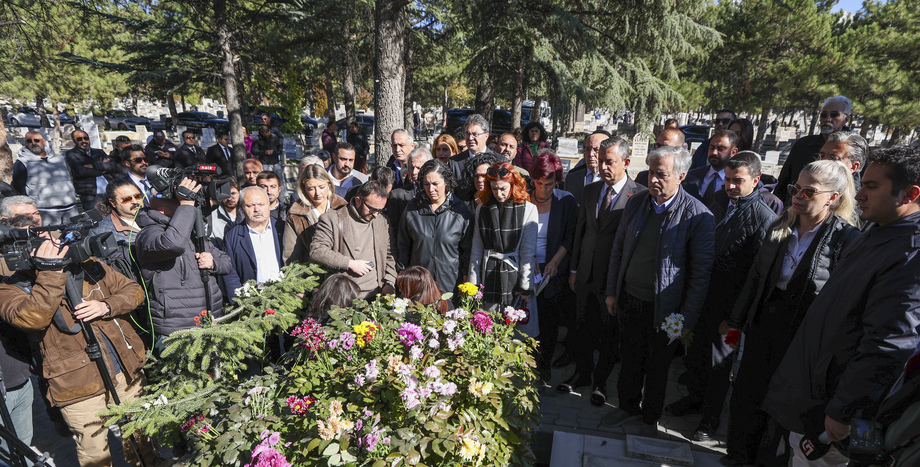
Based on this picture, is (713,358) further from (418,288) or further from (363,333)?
(363,333)

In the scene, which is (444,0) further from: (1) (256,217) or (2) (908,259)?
(2) (908,259)

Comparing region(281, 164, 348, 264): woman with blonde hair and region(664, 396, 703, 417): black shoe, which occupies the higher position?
region(281, 164, 348, 264): woman with blonde hair

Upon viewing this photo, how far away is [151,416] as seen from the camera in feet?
7.49

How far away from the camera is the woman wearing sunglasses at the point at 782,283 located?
2.45m

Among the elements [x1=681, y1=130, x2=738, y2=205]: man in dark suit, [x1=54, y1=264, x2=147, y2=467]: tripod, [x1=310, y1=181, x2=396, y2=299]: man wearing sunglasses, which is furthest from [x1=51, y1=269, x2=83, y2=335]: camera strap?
[x1=681, y1=130, x2=738, y2=205]: man in dark suit

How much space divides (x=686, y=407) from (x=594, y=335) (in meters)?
0.90

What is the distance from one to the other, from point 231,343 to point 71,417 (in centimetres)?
137

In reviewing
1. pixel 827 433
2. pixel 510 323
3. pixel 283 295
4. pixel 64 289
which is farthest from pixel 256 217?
pixel 827 433

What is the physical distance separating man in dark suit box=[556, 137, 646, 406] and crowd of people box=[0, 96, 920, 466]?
0.02m

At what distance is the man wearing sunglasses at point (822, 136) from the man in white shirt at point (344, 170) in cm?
472

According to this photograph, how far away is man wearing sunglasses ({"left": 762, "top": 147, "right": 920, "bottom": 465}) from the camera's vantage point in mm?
1779

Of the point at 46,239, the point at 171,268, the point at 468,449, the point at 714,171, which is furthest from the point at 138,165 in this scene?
the point at 714,171

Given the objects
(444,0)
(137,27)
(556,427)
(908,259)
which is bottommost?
(556,427)

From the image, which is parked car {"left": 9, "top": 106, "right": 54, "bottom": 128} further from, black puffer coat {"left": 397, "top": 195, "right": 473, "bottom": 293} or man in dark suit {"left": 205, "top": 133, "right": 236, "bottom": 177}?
black puffer coat {"left": 397, "top": 195, "right": 473, "bottom": 293}
